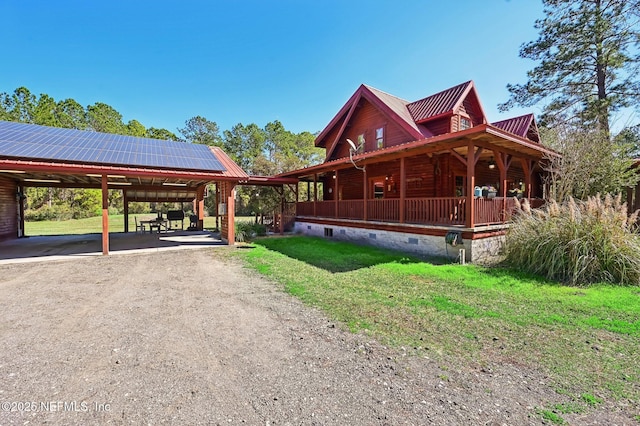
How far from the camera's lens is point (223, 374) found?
8.90ft

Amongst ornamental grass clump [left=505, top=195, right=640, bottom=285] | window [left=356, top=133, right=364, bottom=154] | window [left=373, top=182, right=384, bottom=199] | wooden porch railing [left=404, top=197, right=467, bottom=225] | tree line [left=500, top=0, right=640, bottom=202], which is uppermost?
tree line [left=500, top=0, right=640, bottom=202]

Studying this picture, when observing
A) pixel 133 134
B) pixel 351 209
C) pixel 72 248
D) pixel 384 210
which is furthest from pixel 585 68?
pixel 133 134

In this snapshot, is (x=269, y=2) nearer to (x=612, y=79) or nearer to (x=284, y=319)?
(x=284, y=319)

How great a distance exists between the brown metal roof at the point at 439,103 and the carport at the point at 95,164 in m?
8.97

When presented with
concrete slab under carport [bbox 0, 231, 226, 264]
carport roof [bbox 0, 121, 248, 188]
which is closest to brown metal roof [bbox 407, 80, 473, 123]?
carport roof [bbox 0, 121, 248, 188]

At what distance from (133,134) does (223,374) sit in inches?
1712

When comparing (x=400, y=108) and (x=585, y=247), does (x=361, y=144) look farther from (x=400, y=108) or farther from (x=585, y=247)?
(x=585, y=247)

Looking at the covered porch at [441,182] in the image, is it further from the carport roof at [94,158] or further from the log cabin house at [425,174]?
the carport roof at [94,158]

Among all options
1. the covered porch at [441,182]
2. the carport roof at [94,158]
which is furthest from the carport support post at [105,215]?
the covered porch at [441,182]

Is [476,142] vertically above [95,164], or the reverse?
[476,142]

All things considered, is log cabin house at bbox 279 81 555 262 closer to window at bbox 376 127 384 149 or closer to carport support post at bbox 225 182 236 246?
window at bbox 376 127 384 149

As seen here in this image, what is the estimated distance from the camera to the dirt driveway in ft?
7.12

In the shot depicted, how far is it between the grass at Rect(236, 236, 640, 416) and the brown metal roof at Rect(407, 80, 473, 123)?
8.47 m

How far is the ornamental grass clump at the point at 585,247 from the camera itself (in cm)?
552
